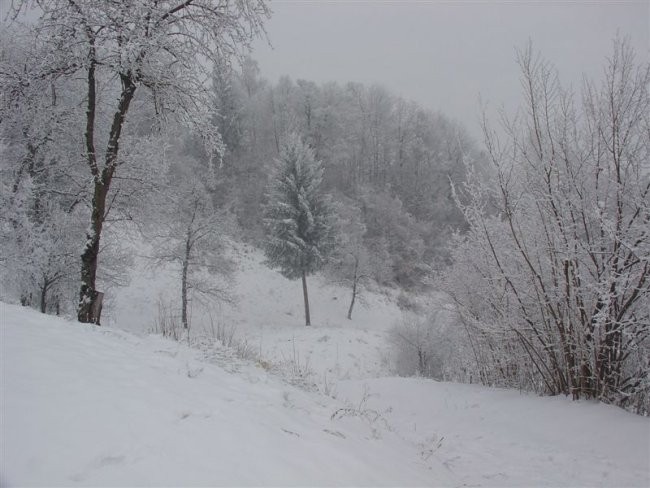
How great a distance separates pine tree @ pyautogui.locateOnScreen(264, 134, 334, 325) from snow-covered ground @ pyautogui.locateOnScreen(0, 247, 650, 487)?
15.2 meters

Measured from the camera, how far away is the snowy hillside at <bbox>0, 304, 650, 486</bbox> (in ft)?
7.27

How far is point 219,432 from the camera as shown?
9.00 feet

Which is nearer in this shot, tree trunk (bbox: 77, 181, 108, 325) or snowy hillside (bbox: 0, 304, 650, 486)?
snowy hillside (bbox: 0, 304, 650, 486)

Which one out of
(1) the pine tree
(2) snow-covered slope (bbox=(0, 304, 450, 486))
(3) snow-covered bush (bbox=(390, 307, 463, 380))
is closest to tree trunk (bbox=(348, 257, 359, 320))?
(1) the pine tree

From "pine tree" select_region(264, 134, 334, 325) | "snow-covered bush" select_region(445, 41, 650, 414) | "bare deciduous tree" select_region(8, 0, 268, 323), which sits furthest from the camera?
"pine tree" select_region(264, 134, 334, 325)

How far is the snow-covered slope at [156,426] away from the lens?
214 cm

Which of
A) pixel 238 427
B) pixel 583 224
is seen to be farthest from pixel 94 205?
pixel 583 224

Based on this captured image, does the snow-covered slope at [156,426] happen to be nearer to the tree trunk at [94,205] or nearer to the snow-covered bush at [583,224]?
the tree trunk at [94,205]

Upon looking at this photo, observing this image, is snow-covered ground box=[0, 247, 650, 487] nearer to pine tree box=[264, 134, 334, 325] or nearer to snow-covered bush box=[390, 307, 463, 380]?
snow-covered bush box=[390, 307, 463, 380]

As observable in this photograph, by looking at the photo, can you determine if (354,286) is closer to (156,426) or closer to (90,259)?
(90,259)

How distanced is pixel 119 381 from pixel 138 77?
483 cm

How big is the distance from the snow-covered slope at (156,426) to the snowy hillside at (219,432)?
1 centimetres

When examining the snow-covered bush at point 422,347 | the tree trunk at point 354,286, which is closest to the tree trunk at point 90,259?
the snow-covered bush at point 422,347

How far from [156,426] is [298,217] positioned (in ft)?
67.6
